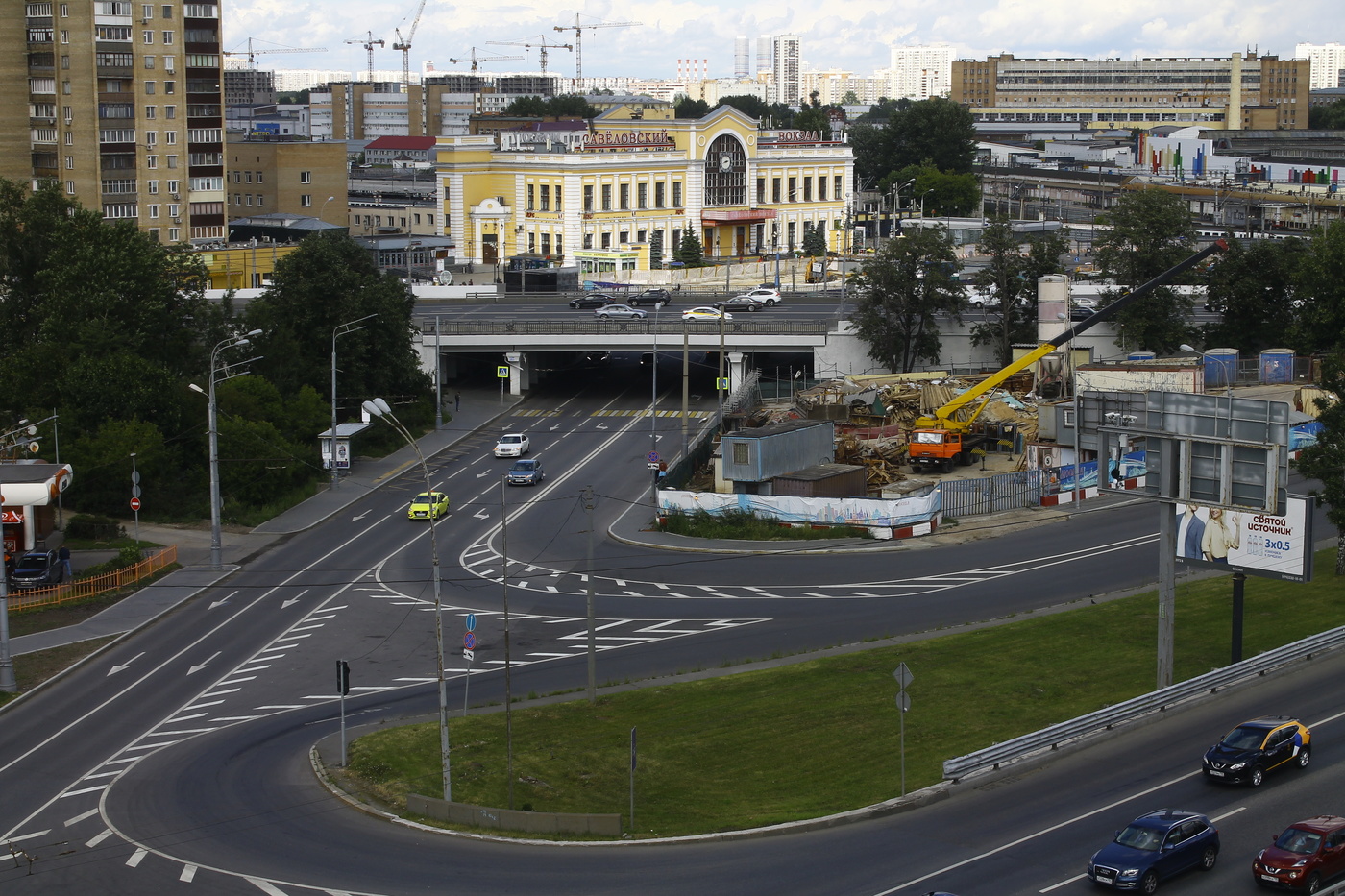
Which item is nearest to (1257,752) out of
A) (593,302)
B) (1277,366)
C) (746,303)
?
(1277,366)

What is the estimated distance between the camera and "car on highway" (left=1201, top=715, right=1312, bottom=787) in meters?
28.2

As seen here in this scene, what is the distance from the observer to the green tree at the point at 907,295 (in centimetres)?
7825

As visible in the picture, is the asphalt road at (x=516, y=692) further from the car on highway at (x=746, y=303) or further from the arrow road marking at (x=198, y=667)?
the car on highway at (x=746, y=303)

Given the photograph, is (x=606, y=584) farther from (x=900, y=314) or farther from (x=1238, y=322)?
(x=1238, y=322)

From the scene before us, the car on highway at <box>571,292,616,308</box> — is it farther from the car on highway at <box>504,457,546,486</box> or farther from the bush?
the bush

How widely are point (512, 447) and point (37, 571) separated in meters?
25.4

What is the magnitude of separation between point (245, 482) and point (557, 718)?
29.3m

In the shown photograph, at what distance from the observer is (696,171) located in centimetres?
13012

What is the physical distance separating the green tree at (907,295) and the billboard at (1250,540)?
131ft

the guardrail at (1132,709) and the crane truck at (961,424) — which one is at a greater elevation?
the crane truck at (961,424)

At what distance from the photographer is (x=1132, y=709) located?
3256 centimetres

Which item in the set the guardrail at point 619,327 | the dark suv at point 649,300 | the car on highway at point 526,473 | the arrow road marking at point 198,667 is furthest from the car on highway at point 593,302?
the arrow road marking at point 198,667

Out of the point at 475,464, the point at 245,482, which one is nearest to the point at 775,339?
the point at 475,464

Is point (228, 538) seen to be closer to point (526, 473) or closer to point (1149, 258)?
point (526, 473)
